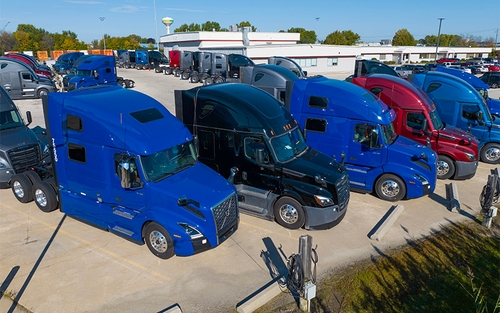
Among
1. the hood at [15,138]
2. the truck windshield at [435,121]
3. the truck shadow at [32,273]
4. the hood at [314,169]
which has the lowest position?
the truck shadow at [32,273]

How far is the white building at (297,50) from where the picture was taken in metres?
47.2

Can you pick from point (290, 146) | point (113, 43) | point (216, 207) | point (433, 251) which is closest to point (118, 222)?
point (216, 207)

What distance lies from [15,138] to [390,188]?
11239mm

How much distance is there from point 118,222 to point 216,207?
2.32m

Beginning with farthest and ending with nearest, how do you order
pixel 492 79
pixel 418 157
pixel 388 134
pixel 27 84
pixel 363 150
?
pixel 492 79 < pixel 27 84 < pixel 388 134 < pixel 363 150 < pixel 418 157

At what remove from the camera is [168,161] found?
8.09 metres

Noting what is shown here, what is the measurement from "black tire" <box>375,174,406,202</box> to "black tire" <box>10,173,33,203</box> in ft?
32.1

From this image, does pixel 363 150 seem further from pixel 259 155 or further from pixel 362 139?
pixel 259 155

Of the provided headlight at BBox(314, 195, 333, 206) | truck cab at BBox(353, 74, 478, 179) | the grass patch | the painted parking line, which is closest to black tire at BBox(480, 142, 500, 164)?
truck cab at BBox(353, 74, 478, 179)

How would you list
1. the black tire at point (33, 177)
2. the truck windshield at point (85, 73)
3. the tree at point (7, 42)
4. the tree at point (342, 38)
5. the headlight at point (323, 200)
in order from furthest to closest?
the tree at point (342, 38)
the tree at point (7, 42)
the truck windshield at point (85, 73)
the black tire at point (33, 177)
the headlight at point (323, 200)

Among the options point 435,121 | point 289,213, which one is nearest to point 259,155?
point 289,213

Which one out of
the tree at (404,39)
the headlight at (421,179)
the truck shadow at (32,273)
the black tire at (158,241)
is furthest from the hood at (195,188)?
the tree at (404,39)

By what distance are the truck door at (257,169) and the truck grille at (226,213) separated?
122 centimetres

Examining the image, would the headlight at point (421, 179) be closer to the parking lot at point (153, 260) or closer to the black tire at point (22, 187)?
the parking lot at point (153, 260)
